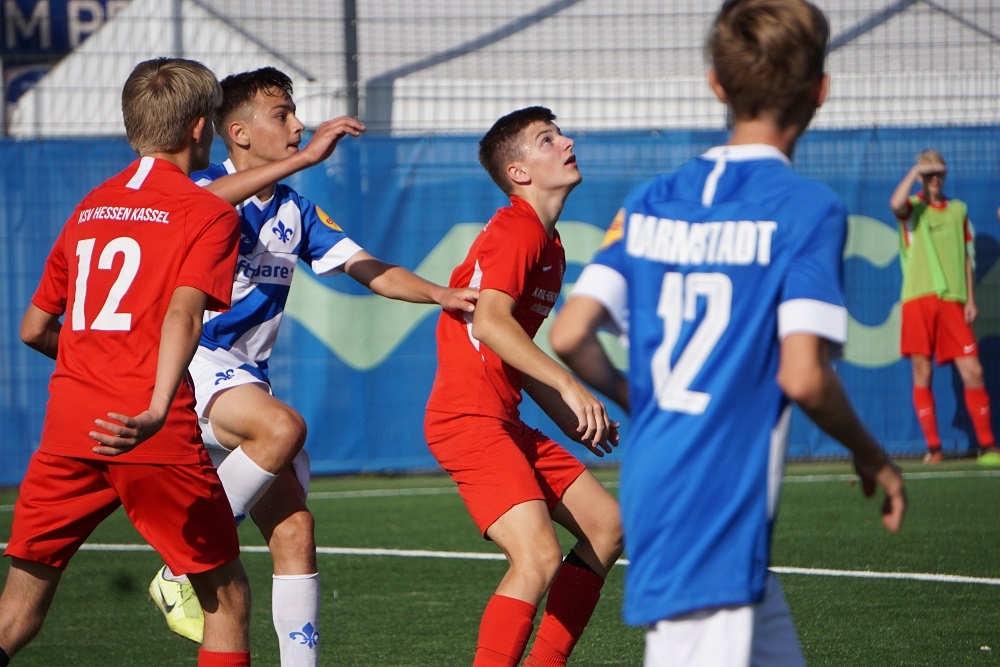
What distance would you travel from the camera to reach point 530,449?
4.40m

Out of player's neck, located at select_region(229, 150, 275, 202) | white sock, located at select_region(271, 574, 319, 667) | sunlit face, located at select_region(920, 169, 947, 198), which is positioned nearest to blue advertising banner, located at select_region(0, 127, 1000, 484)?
sunlit face, located at select_region(920, 169, 947, 198)

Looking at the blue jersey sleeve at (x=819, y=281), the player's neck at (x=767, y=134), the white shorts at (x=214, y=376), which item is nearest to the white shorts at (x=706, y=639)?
the blue jersey sleeve at (x=819, y=281)

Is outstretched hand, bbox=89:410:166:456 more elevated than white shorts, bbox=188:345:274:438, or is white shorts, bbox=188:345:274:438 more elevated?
outstretched hand, bbox=89:410:166:456

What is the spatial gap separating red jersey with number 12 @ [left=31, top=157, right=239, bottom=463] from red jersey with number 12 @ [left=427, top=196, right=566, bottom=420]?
3.03 ft

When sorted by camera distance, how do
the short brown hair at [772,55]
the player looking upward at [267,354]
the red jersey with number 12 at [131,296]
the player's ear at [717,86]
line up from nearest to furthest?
the short brown hair at [772,55] < the player's ear at [717,86] < the red jersey with number 12 at [131,296] < the player looking upward at [267,354]

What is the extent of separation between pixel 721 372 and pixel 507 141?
2266 mm

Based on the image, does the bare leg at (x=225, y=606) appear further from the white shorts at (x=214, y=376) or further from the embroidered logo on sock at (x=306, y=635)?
the white shorts at (x=214, y=376)

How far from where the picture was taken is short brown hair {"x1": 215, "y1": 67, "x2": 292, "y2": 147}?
489 centimetres

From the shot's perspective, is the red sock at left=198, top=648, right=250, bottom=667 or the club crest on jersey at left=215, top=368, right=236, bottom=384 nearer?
the red sock at left=198, top=648, right=250, bottom=667

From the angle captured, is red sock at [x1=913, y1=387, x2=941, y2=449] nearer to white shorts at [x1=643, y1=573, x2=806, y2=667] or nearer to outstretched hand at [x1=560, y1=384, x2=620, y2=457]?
outstretched hand at [x1=560, y1=384, x2=620, y2=457]

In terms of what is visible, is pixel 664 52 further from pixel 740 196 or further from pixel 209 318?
pixel 740 196

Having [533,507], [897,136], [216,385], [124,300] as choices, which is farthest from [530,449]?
[897,136]

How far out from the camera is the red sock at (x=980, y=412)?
1062cm

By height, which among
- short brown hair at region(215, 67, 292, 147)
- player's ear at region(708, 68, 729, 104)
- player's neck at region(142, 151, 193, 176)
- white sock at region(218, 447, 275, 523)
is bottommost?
white sock at region(218, 447, 275, 523)
